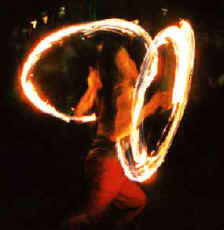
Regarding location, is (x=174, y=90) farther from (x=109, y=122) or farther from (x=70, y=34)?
(x=70, y=34)

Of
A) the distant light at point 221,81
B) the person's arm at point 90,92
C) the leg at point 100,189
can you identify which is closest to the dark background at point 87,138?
the distant light at point 221,81

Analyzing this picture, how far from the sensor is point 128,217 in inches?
193

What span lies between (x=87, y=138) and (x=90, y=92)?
126 inches

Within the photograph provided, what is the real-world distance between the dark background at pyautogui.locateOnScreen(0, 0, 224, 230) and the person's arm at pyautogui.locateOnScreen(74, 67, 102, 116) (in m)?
1.59

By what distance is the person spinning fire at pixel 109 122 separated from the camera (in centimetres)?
453

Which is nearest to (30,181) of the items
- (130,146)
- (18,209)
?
(18,209)

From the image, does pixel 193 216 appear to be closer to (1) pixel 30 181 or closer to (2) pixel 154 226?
(2) pixel 154 226

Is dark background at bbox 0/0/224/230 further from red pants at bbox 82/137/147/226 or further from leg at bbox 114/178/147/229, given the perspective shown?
red pants at bbox 82/137/147/226

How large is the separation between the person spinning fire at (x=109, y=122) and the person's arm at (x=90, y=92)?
0.05ft

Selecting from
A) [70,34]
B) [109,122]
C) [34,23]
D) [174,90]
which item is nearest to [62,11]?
[34,23]

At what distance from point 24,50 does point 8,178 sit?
229 centimetres

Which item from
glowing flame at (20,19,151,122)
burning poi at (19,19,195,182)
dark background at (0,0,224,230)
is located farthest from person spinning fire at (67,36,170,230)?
dark background at (0,0,224,230)

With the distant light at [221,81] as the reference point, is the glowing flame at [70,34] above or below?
above

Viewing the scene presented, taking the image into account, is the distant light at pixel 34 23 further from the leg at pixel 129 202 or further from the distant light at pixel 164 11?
the leg at pixel 129 202
